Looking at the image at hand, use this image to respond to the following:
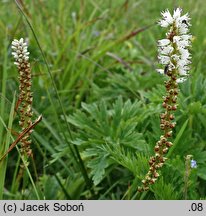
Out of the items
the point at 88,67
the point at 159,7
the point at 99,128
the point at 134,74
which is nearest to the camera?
the point at 99,128

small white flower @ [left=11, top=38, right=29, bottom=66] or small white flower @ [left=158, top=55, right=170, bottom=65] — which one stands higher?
small white flower @ [left=11, top=38, right=29, bottom=66]

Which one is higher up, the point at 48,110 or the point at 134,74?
the point at 134,74

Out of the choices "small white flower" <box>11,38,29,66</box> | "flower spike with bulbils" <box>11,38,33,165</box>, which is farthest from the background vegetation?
"small white flower" <box>11,38,29,66</box>

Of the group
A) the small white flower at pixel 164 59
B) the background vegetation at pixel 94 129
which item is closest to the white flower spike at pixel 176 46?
the small white flower at pixel 164 59

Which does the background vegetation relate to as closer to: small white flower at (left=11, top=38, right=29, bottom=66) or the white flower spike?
small white flower at (left=11, top=38, right=29, bottom=66)

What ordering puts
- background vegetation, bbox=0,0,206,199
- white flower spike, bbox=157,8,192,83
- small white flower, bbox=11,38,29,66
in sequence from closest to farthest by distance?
white flower spike, bbox=157,8,192,83 → small white flower, bbox=11,38,29,66 → background vegetation, bbox=0,0,206,199

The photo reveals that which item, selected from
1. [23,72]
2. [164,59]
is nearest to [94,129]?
[23,72]

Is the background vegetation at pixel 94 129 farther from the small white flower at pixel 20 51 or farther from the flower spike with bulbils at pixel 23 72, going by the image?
the small white flower at pixel 20 51

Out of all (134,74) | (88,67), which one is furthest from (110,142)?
(88,67)

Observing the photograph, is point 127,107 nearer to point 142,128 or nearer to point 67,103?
point 142,128

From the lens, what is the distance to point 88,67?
3.35m

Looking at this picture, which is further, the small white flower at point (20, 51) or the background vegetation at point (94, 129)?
the background vegetation at point (94, 129)

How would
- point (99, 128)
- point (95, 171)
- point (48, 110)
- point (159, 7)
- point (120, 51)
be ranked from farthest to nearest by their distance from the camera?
point (159, 7)
point (120, 51)
point (48, 110)
point (99, 128)
point (95, 171)
